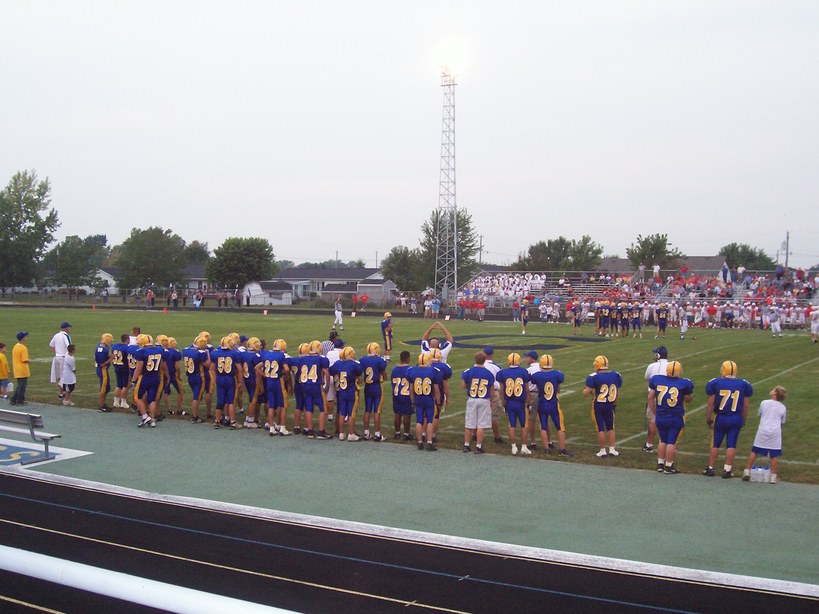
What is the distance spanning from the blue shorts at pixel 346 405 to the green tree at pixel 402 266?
207ft

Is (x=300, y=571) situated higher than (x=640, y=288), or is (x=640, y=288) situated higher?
(x=640, y=288)

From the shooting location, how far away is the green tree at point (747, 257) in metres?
104

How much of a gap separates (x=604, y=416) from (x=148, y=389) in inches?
331

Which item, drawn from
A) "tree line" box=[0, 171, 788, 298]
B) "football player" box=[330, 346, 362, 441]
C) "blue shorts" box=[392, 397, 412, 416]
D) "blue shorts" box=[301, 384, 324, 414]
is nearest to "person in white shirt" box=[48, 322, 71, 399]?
"blue shorts" box=[301, 384, 324, 414]

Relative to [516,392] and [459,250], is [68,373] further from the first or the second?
[459,250]

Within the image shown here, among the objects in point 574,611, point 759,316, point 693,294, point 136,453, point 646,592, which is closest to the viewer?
point 574,611

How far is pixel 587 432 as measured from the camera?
45.9 feet

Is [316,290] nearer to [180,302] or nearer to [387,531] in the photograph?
[180,302]

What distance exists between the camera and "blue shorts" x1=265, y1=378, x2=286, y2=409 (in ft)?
44.3

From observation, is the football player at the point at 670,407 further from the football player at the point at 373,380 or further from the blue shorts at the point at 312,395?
the blue shorts at the point at 312,395

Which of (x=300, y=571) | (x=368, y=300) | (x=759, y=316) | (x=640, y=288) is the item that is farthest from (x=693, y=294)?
(x=300, y=571)

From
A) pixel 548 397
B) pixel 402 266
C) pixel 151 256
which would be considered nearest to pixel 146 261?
pixel 151 256

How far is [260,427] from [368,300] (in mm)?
46571

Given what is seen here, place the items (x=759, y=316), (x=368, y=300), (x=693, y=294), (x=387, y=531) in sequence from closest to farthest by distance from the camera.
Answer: (x=387, y=531) < (x=759, y=316) < (x=693, y=294) < (x=368, y=300)
